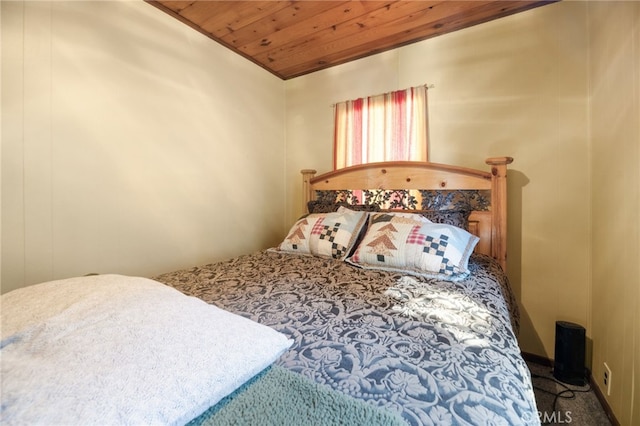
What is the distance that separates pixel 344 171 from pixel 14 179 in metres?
2.09

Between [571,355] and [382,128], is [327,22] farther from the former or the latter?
[571,355]

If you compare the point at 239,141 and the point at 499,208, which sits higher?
the point at 239,141

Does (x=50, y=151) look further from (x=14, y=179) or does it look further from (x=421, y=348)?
(x=421, y=348)

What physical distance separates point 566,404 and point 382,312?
57.2 inches

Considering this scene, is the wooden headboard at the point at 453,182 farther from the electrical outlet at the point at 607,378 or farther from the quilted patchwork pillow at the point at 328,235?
the electrical outlet at the point at 607,378

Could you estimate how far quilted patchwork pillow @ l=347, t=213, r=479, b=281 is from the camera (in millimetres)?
1437

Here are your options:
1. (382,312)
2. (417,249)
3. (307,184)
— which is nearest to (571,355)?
(417,249)

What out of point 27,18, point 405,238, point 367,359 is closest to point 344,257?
point 405,238

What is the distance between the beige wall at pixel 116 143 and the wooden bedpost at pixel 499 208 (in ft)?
6.73

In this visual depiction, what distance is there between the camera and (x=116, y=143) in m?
1.64

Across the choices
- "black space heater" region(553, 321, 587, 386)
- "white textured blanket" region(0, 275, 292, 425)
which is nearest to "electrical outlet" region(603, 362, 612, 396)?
"black space heater" region(553, 321, 587, 386)

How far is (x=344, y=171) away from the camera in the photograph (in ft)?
7.97

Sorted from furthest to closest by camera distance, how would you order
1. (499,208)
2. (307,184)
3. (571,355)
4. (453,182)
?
(307,184) → (453,182) → (499,208) → (571,355)

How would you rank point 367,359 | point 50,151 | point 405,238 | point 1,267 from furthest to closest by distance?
point 405,238 < point 50,151 < point 1,267 < point 367,359
